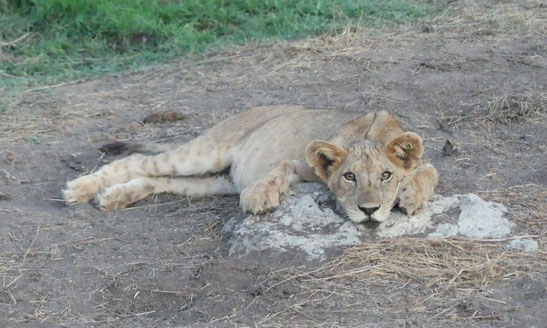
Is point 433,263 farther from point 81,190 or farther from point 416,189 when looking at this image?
point 81,190

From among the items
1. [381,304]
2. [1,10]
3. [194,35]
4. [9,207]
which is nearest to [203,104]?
[194,35]

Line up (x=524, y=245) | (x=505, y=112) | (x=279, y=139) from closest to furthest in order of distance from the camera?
(x=524, y=245) → (x=279, y=139) → (x=505, y=112)

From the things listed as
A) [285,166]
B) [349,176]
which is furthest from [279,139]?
[349,176]

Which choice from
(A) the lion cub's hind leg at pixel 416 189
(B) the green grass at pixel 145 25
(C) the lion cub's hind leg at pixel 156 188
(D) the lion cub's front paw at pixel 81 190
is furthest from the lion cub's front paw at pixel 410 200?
(B) the green grass at pixel 145 25

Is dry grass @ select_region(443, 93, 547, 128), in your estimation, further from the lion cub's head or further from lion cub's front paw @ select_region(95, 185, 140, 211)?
lion cub's front paw @ select_region(95, 185, 140, 211)

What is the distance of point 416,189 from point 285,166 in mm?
767

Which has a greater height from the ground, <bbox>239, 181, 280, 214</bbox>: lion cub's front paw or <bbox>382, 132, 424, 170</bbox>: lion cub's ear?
<bbox>382, 132, 424, 170</bbox>: lion cub's ear

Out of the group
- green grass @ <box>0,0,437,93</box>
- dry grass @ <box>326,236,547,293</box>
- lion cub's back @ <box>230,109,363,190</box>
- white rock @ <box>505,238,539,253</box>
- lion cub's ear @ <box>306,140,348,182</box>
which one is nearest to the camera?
dry grass @ <box>326,236,547,293</box>

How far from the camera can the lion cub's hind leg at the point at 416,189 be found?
16.8 feet

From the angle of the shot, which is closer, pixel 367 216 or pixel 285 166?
pixel 367 216

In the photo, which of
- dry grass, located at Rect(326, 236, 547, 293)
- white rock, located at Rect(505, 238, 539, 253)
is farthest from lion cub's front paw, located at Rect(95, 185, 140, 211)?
white rock, located at Rect(505, 238, 539, 253)

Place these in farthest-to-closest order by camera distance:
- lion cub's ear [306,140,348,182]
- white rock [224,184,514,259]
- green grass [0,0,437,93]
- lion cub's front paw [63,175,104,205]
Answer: green grass [0,0,437,93] → lion cub's front paw [63,175,104,205] → lion cub's ear [306,140,348,182] → white rock [224,184,514,259]

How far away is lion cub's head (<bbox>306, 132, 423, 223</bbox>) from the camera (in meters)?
4.98

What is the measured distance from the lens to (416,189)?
520 cm
